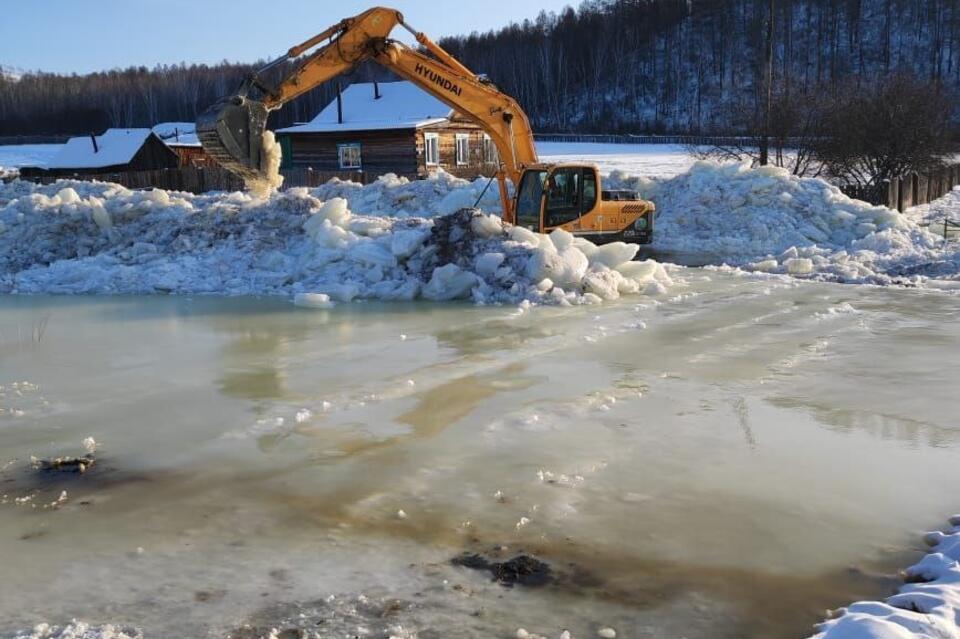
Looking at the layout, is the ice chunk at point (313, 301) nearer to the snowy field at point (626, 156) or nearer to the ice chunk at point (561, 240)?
the ice chunk at point (561, 240)

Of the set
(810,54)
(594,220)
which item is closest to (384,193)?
(594,220)

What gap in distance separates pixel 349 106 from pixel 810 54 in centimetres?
6980

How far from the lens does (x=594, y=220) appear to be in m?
16.2

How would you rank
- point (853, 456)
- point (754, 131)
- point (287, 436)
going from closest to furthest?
point (853, 456)
point (287, 436)
point (754, 131)

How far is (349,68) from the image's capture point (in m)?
15.9

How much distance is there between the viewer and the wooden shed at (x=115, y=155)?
42688 millimetres

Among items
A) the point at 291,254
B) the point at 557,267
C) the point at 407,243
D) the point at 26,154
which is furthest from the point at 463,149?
the point at 26,154

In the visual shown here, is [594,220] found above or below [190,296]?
above

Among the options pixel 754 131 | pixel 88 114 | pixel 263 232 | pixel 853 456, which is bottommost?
pixel 853 456

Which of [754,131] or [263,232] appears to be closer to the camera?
[263,232]

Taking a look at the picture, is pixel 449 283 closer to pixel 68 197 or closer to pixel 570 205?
pixel 570 205

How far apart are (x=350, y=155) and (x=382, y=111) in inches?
116

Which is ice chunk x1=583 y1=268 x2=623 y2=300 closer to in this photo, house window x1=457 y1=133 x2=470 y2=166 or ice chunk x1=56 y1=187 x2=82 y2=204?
ice chunk x1=56 y1=187 x2=82 y2=204

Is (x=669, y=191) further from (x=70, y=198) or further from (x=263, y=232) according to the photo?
(x=70, y=198)
